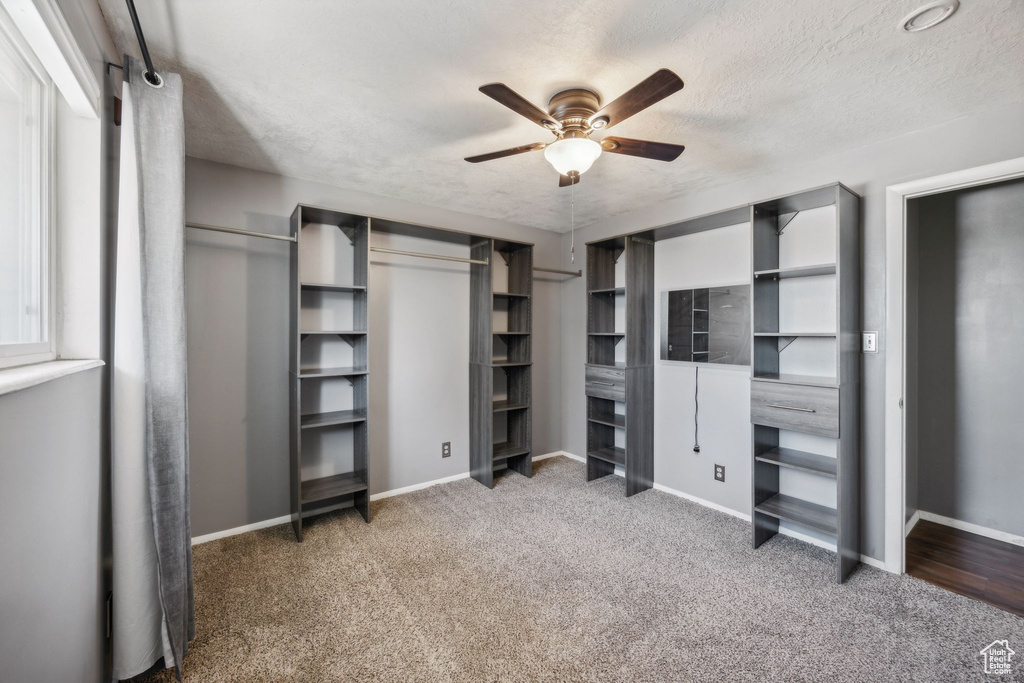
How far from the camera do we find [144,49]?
1.51 m

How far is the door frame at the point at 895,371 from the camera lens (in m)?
2.39

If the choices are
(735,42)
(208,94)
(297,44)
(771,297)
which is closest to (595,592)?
(771,297)

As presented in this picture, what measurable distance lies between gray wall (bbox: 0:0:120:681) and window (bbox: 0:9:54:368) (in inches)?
3.4

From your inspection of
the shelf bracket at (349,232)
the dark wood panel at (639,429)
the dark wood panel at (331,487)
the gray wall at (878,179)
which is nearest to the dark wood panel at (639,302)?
the dark wood panel at (639,429)

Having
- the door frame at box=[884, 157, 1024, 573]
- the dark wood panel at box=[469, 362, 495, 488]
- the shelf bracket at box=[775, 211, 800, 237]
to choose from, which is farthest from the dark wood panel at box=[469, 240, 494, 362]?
the door frame at box=[884, 157, 1024, 573]

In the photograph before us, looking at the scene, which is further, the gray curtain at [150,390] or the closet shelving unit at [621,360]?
the closet shelving unit at [621,360]

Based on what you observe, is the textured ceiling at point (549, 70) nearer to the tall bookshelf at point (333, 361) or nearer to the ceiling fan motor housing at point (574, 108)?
the ceiling fan motor housing at point (574, 108)

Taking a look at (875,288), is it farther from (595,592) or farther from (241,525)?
(241,525)

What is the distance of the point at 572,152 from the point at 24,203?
185 cm

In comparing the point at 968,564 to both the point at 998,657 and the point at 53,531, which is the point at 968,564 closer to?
the point at 998,657

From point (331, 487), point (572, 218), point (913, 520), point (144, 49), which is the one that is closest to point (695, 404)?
point (913, 520)

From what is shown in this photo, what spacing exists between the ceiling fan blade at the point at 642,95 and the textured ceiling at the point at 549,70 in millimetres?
192

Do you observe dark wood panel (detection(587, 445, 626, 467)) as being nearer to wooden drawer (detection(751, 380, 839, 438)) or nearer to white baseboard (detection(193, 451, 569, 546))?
white baseboard (detection(193, 451, 569, 546))

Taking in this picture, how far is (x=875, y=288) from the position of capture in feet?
8.13
